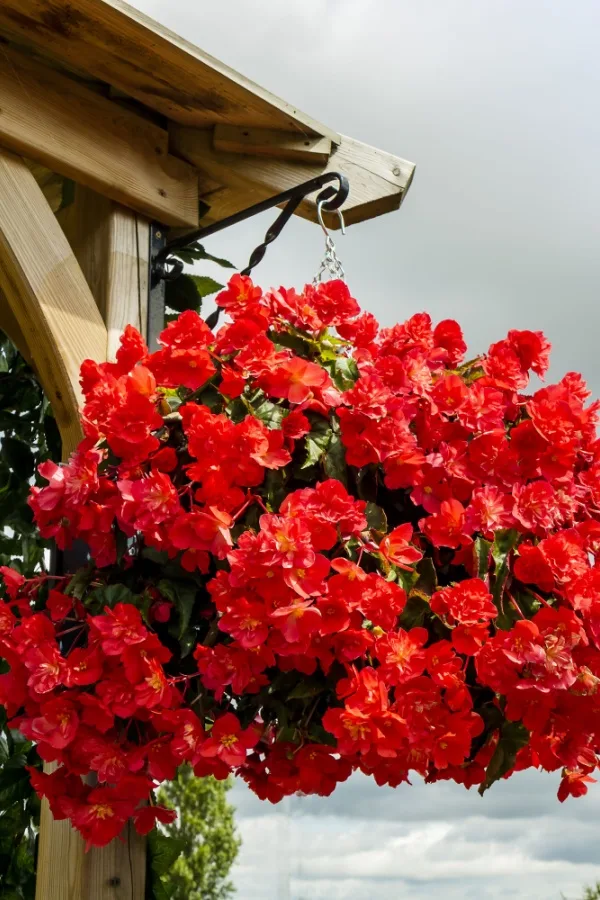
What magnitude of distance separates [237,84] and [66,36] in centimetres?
30

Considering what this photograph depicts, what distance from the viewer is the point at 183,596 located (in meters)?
1.26

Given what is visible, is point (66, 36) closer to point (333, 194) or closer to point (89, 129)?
point (89, 129)

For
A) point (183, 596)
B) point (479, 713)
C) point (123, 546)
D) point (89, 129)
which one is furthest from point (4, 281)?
point (479, 713)

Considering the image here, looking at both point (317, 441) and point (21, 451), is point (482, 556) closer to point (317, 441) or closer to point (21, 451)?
point (317, 441)

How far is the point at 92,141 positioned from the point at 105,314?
1.06 ft

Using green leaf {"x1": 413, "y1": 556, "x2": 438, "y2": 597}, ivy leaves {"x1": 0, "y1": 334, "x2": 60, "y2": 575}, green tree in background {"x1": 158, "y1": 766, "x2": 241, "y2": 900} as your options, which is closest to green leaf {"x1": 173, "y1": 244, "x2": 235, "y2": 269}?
ivy leaves {"x1": 0, "y1": 334, "x2": 60, "y2": 575}

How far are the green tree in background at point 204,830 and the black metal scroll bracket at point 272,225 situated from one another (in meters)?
8.48

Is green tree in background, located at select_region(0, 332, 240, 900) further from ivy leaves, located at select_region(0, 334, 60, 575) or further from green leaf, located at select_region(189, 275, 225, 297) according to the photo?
green leaf, located at select_region(189, 275, 225, 297)

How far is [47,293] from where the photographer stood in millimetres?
1622

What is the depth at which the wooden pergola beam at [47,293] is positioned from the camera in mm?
1610

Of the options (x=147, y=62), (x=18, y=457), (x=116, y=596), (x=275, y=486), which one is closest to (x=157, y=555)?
(x=116, y=596)

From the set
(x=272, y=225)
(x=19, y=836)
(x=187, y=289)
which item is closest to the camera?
(x=272, y=225)

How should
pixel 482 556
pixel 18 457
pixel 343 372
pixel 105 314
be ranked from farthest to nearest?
pixel 18 457, pixel 105 314, pixel 343 372, pixel 482 556

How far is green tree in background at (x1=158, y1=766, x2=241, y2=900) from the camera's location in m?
9.77
